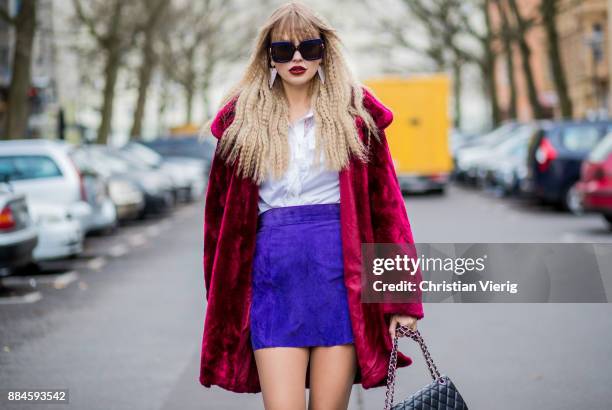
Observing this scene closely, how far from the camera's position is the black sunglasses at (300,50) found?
3471 millimetres

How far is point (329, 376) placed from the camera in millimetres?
3342

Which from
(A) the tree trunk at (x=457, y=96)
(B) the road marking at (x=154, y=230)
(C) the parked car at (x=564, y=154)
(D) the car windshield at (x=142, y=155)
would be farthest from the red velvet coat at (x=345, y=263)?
(A) the tree trunk at (x=457, y=96)

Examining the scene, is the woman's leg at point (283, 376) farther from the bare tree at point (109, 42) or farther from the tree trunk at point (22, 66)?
the bare tree at point (109, 42)

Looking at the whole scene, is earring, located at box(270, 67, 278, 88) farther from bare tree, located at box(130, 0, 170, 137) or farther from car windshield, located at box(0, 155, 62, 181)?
bare tree, located at box(130, 0, 170, 137)

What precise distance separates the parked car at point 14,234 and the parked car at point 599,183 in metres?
7.79

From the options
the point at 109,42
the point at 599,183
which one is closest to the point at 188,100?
the point at 109,42

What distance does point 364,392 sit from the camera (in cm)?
629

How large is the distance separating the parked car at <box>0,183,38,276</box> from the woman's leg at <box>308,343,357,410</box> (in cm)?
740

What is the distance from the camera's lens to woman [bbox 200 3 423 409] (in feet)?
10.9

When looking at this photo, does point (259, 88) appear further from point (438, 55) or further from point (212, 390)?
point (438, 55)

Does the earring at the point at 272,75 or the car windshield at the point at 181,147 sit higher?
the earring at the point at 272,75

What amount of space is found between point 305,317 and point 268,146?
1.79 feet

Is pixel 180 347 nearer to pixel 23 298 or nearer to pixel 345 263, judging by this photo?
pixel 23 298

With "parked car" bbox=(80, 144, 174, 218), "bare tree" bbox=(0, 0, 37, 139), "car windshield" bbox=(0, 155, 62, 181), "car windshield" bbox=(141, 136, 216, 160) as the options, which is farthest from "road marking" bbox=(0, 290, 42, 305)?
"car windshield" bbox=(141, 136, 216, 160)
